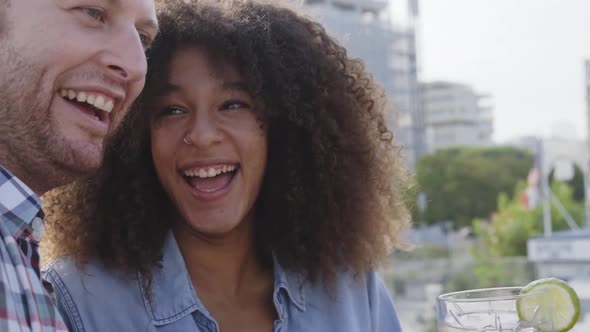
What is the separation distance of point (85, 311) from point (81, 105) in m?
0.72

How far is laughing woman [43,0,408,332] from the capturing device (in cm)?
250

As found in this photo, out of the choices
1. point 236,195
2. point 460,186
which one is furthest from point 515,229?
point 236,195

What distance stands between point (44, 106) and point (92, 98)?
126 millimetres

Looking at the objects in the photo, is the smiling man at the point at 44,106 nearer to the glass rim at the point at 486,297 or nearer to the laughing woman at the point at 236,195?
the laughing woman at the point at 236,195

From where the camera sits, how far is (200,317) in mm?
2523

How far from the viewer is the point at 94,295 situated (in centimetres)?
246

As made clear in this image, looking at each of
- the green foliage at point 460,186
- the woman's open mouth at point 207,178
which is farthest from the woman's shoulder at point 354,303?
the green foliage at point 460,186

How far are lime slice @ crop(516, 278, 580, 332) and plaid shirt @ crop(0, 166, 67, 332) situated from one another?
979 millimetres

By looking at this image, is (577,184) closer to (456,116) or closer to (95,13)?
(456,116)

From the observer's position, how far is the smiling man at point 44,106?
1.75m

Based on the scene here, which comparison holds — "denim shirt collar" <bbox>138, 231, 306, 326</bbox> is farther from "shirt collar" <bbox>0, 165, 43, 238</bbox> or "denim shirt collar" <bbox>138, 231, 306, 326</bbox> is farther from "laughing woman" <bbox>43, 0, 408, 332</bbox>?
"shirt collar" <bbox>0, 165, 43, 238</bbox>

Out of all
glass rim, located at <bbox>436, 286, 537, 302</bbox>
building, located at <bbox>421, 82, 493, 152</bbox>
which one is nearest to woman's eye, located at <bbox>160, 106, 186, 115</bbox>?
glass rim, located at <bbox>436, 286, 537, 302</bbox>

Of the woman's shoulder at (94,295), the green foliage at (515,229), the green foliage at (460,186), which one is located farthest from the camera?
the green foliage at (460,186)

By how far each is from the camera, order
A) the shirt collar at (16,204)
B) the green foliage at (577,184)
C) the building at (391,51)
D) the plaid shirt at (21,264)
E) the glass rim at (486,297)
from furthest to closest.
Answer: the building at (391,51) < the green foliage at (577,184) < the glass rim at (486,297) < the shirt collar at (16,204) < the plaid shirt at (21,264)
